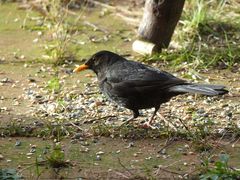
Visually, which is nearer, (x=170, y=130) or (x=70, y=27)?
(x=170, y=130)

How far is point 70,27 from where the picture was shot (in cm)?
859

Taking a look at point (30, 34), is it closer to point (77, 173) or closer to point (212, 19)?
point (212, 19)

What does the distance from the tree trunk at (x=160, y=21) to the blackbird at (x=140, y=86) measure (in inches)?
66.3

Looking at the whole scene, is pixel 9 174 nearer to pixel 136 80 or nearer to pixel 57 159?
pixel 57 159

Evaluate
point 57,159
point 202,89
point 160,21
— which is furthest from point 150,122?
point 160,21

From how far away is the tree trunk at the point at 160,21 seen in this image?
7477 mm

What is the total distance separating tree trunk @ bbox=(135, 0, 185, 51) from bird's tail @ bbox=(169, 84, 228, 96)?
2.10 meters

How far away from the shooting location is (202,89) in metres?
5.38

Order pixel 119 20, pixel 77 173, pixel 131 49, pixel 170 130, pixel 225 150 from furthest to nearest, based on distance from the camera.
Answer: pixel 119 20 → pixel 131 49 → pixel 170 130 → pixel 225 150 → pixel 77 173

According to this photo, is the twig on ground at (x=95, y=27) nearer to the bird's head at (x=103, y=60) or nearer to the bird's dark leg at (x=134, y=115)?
the bird's head at (x=103, y=60)

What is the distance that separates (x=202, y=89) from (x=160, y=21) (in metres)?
2.33

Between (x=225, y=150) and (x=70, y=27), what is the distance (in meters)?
3.71

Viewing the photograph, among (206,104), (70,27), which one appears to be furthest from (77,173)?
(70,27)

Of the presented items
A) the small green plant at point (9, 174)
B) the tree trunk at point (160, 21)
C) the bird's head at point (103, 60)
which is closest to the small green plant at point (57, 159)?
the small green plant at point (9, 174)
